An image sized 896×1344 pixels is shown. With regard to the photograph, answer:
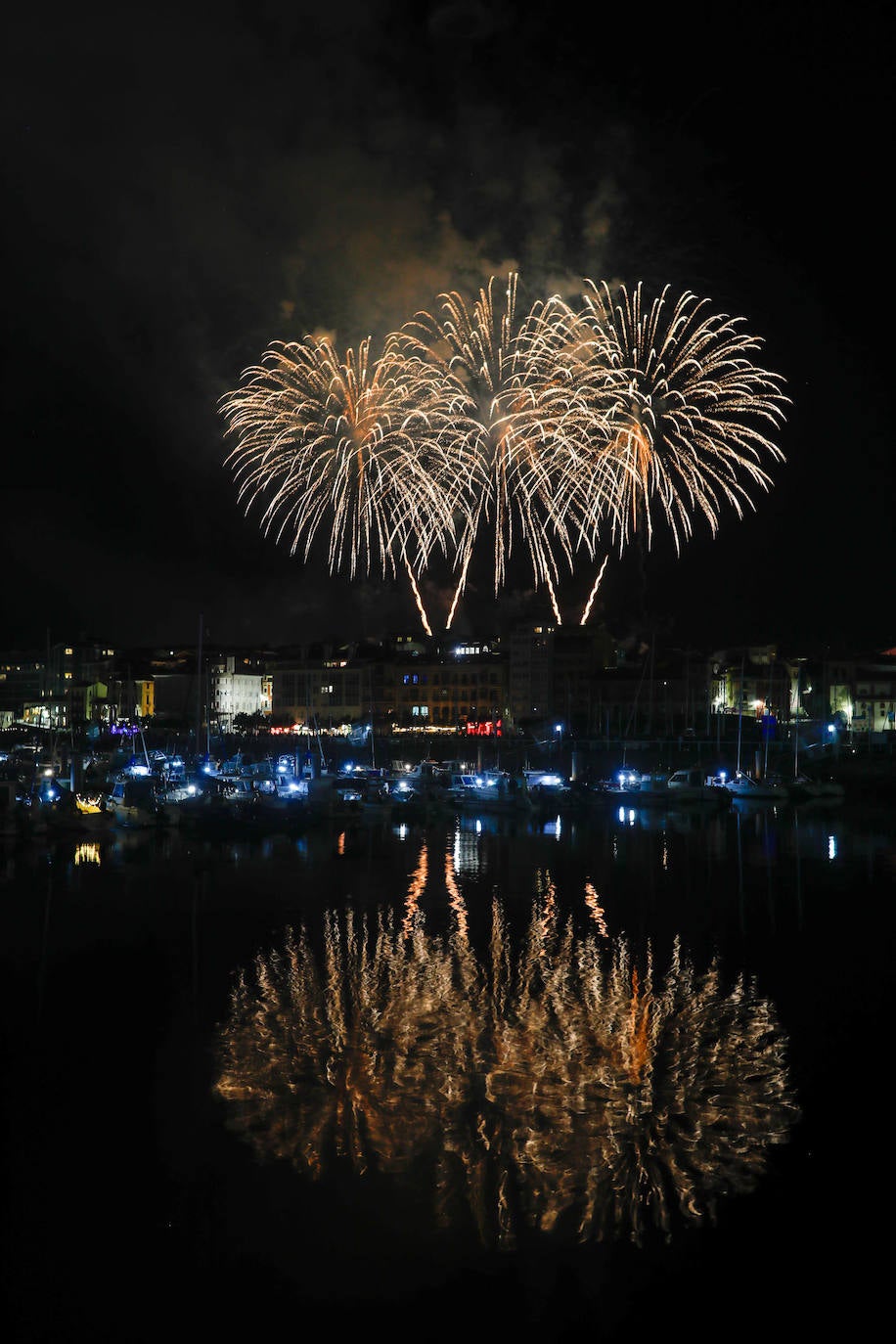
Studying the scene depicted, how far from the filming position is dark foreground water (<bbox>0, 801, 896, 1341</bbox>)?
6504 millimetres

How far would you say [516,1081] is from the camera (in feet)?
31.4

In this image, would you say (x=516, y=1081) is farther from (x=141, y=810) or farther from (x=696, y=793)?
(x=696, y=793)

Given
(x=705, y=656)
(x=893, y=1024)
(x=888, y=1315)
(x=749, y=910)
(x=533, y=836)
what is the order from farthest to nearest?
(x=705, y=656), (x=533, y=836), (x=749, y=910), (x=893, y=1024), (x=888, y=1315)

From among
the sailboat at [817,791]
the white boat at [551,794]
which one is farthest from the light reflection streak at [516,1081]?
the sailboat at [817,791]

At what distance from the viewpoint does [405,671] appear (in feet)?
247

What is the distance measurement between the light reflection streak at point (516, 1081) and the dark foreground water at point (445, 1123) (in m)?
0.04

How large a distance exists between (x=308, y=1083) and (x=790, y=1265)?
4.14m

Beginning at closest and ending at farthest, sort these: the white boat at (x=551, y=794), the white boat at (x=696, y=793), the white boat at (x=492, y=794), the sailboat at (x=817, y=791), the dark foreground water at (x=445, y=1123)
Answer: the dark foreground water at (x=445, y=1123), the white boat at (x=492, y=794), the white boat at (x=551, y=794), the white boat at (x=696, y=793), the sailboat at (x=817, y=791)

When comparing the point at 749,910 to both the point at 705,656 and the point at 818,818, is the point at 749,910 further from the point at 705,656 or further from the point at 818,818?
the point at 705,656

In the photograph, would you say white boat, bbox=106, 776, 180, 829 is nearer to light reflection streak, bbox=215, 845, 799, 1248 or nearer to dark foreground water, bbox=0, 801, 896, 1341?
dark foreground water, bbox=0, 801, 896, 1341

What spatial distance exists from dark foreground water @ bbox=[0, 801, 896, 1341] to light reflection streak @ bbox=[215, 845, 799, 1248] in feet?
0.12

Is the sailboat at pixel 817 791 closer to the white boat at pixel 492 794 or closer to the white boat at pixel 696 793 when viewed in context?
the white boat at pixel 696 793

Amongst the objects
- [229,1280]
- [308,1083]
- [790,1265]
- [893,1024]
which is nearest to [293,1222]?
[229,1280]

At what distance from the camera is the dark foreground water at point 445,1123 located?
650 cm
